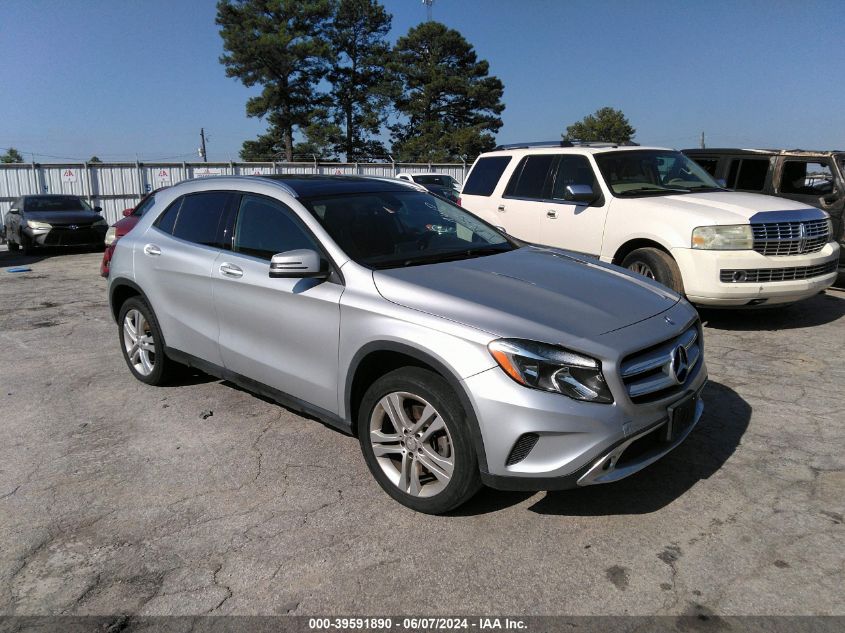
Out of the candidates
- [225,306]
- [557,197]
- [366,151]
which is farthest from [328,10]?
[225,306]

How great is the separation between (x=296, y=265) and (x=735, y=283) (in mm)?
4529

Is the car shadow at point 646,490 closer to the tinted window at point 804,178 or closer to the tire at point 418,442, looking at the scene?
the tire at point 418,442

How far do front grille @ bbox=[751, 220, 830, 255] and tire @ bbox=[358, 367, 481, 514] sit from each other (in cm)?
454

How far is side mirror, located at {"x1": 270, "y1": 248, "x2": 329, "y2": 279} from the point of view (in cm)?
335

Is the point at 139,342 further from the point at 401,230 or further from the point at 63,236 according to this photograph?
the point at 63,236

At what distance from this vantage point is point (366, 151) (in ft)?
160

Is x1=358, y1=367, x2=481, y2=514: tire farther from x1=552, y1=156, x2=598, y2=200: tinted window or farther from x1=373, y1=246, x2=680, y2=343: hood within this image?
x1=552, y1=156, x2=598, y2=200: tinted window

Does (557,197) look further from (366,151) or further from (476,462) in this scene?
(366,151)

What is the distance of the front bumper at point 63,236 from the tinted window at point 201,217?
12.6 meters

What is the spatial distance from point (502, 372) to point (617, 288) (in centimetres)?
114

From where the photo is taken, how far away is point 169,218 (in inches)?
194

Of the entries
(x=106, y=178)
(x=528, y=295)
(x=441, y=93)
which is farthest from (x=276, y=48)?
(x=528, y=295)

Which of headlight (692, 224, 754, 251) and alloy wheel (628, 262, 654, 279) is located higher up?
headlight (692, 224, 754, 251)

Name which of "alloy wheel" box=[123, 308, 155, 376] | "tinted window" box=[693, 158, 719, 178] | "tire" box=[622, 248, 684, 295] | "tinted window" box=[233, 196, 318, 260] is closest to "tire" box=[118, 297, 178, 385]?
"alloy wheel" box=[123, 308, 155, 376]
